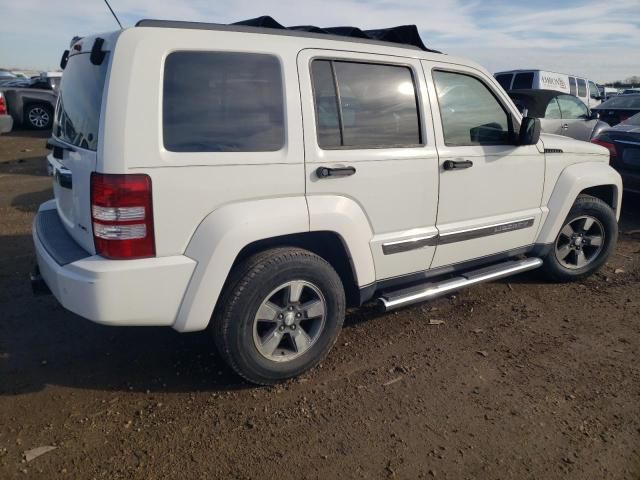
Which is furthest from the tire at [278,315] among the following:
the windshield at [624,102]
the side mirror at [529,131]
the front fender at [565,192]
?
the windshield at [624,102]

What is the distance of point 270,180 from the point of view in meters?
2.70

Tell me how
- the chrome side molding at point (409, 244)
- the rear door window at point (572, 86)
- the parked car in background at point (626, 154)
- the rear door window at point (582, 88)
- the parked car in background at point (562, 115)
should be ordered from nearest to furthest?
1. the chrome side molding at point (409, 244)
2. the parked car in background at point (626, 154)
3. the parked car in background at point (562, 115)
4. the rear door window at point (572, 86)
5. the rear door window at point (582, 88)

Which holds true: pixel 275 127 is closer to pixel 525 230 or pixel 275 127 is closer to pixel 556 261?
pixel 525 230

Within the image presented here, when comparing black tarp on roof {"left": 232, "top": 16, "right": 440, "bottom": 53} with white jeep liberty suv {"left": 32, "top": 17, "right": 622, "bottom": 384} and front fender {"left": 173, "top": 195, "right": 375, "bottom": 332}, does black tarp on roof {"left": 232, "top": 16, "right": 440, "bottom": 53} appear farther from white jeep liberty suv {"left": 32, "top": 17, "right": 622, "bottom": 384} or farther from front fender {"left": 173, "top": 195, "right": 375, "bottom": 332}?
front fender {"left": 173, "top": 195, "right": 375, "bottom": 332}

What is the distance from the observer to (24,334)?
352cm

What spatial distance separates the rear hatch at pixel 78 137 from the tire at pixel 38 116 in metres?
12.7

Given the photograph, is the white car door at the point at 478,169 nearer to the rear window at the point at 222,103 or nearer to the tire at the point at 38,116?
the rear window at the point at 222,103

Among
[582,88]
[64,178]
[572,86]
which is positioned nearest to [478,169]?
[64,178]

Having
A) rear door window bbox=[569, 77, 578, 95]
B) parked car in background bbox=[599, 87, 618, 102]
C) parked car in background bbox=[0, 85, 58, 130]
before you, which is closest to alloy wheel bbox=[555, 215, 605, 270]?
parked car in background bbox=[0, 85, 58, 130]

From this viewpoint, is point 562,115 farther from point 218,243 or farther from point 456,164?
point 218,243

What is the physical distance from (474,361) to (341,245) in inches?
48.0

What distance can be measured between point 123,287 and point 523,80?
615 inches

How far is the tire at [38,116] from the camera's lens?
45.6 ft

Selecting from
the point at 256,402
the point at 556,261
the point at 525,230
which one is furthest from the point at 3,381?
the point at 556,261
